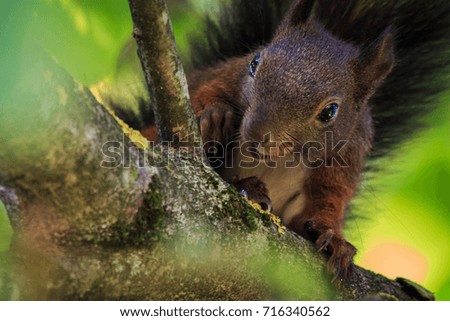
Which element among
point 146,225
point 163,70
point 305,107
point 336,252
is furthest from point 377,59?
point 146,225

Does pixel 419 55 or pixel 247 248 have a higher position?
pixel 419 55

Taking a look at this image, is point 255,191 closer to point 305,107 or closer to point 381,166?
point 305,107

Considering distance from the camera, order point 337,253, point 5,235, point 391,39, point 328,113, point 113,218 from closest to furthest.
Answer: point 113,218, point 5,235, point 337,253, point 328,113, point 391,39

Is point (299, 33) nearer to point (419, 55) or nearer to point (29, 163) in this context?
point (419, 55)

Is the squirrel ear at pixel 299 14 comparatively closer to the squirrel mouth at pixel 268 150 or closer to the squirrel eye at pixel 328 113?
the squirrel eye at pixel 328 113

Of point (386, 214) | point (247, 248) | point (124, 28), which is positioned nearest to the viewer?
point (247, 248)

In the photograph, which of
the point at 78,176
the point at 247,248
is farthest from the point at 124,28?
the point at 78,176

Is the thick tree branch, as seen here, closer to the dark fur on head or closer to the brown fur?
the brown fur
